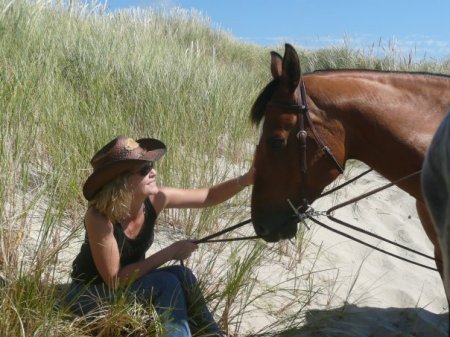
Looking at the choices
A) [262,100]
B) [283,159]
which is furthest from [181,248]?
[262,100]

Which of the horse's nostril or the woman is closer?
the woman

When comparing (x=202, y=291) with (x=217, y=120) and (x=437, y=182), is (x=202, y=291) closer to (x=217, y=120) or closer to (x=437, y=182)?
(x=437, y=182)

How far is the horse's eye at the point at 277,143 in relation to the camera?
2891 millimetres

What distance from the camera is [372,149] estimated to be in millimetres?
2961

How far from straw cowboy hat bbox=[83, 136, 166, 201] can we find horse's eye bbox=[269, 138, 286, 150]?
526 millimetres

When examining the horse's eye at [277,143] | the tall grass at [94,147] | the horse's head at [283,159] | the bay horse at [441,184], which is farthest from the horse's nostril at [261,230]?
the bay horse at [441,184]

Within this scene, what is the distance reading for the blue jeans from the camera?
9.29 ft

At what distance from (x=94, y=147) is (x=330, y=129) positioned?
1.79 m

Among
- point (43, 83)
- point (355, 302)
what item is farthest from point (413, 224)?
point (43, 83)

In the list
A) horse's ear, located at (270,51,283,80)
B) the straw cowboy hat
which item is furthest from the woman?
horse's ear, located at (270,51,283,80)

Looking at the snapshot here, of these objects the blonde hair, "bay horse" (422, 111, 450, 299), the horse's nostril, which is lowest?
the horse's nostril

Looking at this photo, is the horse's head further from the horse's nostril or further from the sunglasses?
the sunglasses

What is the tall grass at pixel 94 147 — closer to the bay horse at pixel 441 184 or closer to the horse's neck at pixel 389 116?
the horse's neck at pixel 389 116

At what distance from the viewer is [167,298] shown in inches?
114
